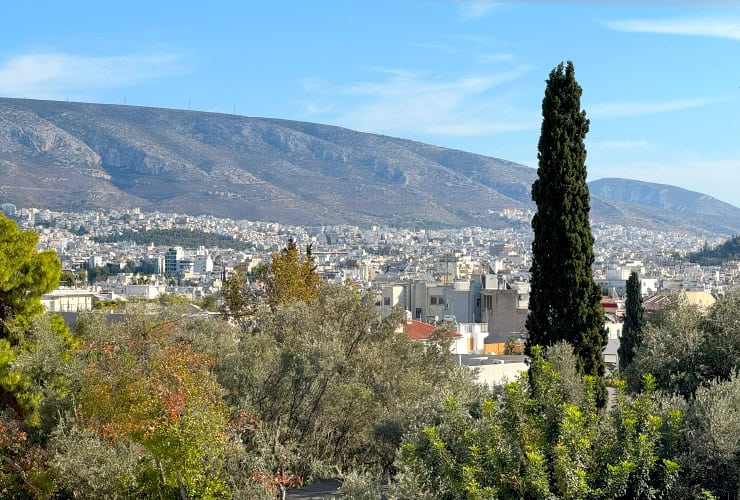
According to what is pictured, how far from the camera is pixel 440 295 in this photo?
5462 cm

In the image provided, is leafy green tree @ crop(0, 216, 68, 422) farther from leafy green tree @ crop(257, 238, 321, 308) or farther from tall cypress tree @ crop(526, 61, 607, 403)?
leafy green tree @ crop(257, 238, 321, 308)

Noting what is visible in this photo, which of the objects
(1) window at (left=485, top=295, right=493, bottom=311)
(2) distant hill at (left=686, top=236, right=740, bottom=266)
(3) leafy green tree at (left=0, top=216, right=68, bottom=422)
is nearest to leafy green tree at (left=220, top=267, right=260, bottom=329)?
(3) leafy green tree at (left=0, top=216, right=68, bottom=422)

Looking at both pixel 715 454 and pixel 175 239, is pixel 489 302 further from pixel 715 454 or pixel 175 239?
pixel 175 239

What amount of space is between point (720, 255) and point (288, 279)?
4884 inches

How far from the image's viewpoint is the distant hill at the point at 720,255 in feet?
452

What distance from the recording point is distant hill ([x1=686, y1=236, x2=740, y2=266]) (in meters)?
138

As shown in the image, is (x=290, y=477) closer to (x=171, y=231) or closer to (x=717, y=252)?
(x=717, y=252)

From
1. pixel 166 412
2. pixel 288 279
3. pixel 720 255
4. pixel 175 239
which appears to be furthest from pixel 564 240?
pixel 175 239

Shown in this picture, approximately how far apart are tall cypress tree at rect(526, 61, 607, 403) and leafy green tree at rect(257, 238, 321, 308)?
497 inches

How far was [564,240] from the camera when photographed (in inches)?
599

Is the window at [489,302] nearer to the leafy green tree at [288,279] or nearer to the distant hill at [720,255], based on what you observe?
the leafy green tree at [288,279]

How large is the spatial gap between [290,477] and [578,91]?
7.02 m

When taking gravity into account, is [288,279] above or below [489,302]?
above

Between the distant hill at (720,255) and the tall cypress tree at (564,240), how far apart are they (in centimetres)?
12695
